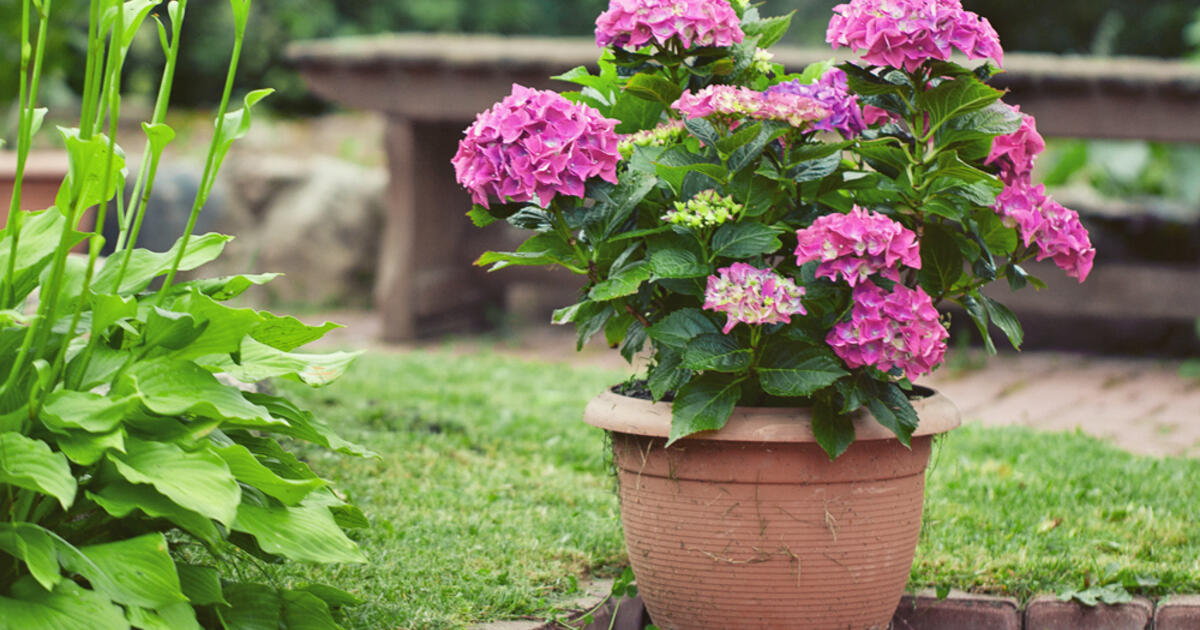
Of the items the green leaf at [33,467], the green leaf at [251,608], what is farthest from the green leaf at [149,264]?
the green leaf at [251,608]

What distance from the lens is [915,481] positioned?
6.14ft

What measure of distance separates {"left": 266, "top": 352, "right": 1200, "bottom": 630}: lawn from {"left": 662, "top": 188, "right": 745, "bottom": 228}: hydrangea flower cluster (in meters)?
0.56

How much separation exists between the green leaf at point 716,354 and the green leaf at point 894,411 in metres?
0.19

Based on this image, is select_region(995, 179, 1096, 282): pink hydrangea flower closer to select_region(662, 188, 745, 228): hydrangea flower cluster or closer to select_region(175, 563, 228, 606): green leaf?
select_region(662, 188, 745, 228): hydrangea flower cluster

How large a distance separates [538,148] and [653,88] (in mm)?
254

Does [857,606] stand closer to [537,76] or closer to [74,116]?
[537,76]

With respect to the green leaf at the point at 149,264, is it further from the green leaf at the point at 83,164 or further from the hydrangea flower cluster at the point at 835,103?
the hydrangea flower cluster at the point at 835,103

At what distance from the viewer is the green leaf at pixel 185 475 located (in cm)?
137

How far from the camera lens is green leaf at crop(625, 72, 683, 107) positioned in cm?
181

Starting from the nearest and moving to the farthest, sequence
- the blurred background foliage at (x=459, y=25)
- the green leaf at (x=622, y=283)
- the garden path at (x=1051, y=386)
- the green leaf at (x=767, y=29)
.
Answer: the green leaf at (x=622, y=283) < the green leaf at (x=767, y=29) < the garden path at (x=1051, y=386) < the blurred background foliage at (x=459, y=25)

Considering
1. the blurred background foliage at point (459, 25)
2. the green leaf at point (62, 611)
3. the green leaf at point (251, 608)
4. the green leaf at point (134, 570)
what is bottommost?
the blurred background foliage at point (459, 25)

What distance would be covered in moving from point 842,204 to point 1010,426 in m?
2.05

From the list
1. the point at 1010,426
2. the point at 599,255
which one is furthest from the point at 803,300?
the point at 1010,426

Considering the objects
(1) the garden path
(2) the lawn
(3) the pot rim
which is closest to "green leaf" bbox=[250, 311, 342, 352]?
(2) the lawn
